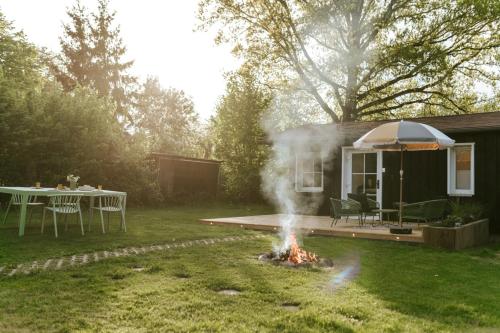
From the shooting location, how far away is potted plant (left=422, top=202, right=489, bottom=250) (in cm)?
780

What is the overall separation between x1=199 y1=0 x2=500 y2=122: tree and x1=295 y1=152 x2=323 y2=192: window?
7001mm

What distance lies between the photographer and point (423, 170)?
11484 mm

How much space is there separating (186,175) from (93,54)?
47.7ft

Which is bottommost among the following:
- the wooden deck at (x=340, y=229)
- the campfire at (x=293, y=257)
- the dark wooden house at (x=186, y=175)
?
the campfire at (x=293, y=257)

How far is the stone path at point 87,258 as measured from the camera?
5.30m

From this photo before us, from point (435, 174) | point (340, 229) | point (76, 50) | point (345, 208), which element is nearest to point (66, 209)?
point (340, 229)

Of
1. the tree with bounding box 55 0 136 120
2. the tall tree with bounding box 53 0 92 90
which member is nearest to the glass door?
the tree with bounding box 55 0 136 120

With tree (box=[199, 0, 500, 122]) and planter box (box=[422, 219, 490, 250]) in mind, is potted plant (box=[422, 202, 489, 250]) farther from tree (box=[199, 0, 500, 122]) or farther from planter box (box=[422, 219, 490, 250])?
tree (box=[199, 0, 500, 122])

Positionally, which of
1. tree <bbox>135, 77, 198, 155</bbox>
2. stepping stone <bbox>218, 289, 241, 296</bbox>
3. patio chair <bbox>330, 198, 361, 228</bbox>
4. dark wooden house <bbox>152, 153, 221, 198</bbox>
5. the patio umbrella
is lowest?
stepping stone <bbox>218, 289, 241, 296</bbox>

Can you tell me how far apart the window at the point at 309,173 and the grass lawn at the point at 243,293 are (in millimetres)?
6190

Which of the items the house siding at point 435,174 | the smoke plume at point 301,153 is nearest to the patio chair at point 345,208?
the house siding at point 435,174

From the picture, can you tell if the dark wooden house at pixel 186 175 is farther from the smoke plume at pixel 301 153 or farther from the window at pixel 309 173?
the window at pixel 309 173

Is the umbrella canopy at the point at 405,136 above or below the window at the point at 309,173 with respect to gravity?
above

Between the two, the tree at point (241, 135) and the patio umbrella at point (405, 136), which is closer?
the patio umbrella at point (405, 136)
